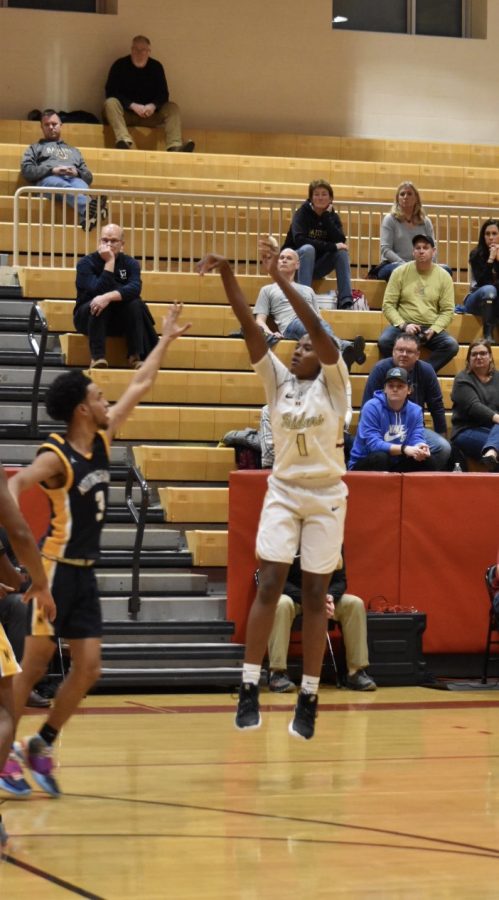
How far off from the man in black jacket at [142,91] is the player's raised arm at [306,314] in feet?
34.8

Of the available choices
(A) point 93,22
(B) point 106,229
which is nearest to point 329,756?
(B) point 106,229

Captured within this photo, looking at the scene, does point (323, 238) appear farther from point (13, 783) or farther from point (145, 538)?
point (13, 783)

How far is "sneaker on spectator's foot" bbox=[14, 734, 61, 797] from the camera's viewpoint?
6449 millimetres

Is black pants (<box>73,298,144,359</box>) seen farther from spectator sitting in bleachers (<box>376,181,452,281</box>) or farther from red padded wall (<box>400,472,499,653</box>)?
red padded wall (<box>400,472,499,653</box>)

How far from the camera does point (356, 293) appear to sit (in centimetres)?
1426

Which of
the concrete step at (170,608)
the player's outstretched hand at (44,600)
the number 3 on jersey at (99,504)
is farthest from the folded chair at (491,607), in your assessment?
the player's outstretched hand at (44,600)

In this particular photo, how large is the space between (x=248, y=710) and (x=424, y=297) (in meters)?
7.24

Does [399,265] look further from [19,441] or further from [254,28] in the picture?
[254,28]

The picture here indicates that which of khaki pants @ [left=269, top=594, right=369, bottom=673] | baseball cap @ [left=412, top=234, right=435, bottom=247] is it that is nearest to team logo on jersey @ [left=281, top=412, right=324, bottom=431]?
khaki pants @ [left=269, top=594, right=369, bottom=673]

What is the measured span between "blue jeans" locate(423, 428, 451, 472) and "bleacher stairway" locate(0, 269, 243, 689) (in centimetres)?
194

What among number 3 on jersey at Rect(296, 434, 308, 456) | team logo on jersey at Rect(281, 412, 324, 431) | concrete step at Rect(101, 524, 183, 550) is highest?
team logo on jersey at Rect(281, 412, 324, 431)

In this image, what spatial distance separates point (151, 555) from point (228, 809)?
5.19m

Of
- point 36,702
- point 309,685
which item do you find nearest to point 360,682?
point 36,702

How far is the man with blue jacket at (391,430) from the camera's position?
1127cm
